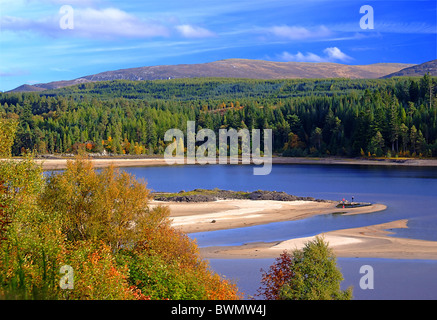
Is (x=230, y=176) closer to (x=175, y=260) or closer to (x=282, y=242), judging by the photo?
(x=282, y=242)

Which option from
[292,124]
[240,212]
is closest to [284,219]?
[240,212]

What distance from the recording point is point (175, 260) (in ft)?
58.2

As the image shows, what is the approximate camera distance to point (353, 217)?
41812 millimetres

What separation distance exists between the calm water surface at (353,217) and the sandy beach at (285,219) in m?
1.14

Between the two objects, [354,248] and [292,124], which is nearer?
[354,248]

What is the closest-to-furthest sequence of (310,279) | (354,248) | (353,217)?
(310,279), (354,248), (353,217)

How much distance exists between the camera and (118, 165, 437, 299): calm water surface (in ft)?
77.6

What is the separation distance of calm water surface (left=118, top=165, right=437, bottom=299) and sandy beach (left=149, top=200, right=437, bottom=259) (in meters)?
1.14

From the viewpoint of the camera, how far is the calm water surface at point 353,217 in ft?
77.6

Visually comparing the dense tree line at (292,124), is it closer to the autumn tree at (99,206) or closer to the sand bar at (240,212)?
the sand bar at (240,212)

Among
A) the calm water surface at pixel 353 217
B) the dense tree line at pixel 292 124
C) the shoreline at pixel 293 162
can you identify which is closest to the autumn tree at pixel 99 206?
the calm water surface at pixel 353 217

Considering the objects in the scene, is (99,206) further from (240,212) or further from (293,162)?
(293,162)

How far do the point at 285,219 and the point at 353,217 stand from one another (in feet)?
18.8

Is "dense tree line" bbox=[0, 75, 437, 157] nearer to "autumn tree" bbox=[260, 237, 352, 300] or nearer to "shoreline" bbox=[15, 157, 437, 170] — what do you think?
"shoreline" bbox=[15, 157, 437, 170]
